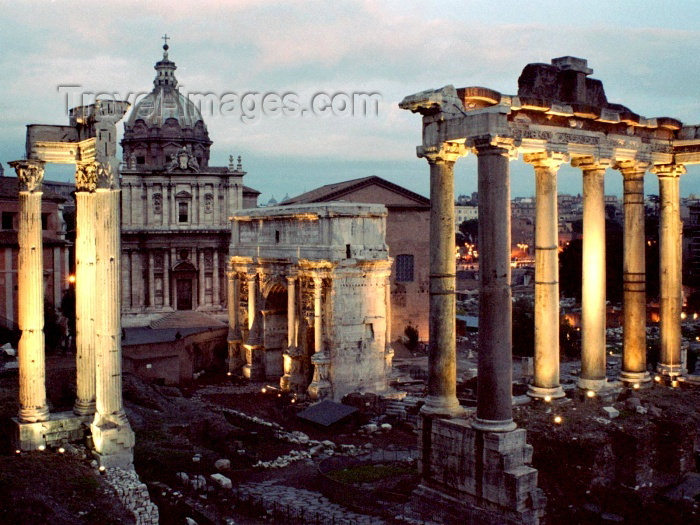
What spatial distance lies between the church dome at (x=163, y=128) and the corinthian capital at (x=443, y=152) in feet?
115

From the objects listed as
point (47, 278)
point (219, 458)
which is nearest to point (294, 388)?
point (219, 458)

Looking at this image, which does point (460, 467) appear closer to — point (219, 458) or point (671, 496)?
point (671, 496)

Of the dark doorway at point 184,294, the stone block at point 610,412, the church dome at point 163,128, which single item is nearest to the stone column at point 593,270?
the stone block at point 610,412

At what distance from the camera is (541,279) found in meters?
16.4

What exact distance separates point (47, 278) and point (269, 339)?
11.8m

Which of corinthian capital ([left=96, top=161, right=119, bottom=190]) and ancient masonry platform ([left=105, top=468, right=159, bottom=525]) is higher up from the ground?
corinthian capital ([left=96, top=161, right=119, bottom=190])

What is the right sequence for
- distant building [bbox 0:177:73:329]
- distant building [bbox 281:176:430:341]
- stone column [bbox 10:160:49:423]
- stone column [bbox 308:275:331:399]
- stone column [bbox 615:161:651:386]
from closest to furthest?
stone column [bbox 10:160:49:423] < stone column [bbox 615:161:651:386] < stone column [bbox 308:275:331:399] < distant building [bbox 0:177:73:329] < distant building [bbox 281:176:430:341]

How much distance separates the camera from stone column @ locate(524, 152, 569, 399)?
1630cm

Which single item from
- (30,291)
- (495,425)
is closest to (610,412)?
(495,425)

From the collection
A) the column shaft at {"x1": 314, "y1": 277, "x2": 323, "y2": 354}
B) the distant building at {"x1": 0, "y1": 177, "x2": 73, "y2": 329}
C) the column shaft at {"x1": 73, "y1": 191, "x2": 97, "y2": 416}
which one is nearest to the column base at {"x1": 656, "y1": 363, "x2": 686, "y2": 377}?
the column shaft at {"x1": 73, "y1": 191, "x2": 97, "y2": 416}

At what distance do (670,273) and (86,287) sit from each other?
13533 mm

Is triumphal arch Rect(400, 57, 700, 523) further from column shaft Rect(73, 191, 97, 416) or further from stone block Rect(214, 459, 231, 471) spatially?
stone block Rect(214, 459, 231, 471)

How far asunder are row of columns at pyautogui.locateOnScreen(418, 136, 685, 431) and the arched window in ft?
101

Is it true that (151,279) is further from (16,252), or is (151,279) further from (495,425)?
(495,425)
